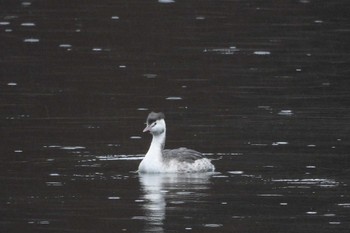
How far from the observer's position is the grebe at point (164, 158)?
1888 centimetres

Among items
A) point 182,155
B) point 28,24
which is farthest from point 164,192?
point 28,24

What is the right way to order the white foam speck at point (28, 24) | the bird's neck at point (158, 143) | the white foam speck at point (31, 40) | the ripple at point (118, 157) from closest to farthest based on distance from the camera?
the bird's neck at point (158, 143) → the ripple at point (118, 157) → the white foam speck at point (31, 40) → the white foam speck at point (28, 24)

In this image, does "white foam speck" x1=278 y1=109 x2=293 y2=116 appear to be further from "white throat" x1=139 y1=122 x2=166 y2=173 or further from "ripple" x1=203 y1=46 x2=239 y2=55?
"ripple" x1=203 y1=46 x2=239 y2=55

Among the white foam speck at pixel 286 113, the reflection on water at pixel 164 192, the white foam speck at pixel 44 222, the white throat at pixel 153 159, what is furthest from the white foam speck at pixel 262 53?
the white foam speck at pixel 44 222

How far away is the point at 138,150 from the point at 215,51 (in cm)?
992

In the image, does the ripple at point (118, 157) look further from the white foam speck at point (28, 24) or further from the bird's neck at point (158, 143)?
the white foam speck at point (28, 24)

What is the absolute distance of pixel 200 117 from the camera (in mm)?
22703

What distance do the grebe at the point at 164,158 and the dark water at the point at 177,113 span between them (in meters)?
0.15

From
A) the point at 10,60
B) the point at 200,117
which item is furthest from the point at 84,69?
the point at 200,117

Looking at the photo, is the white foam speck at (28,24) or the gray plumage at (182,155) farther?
the white foam speck at (28,24)

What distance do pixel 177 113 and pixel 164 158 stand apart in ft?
12.9

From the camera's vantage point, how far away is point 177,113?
910 inches

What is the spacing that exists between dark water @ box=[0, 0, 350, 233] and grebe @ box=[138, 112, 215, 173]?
0.15 metres

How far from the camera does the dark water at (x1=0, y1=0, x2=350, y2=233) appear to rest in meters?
16.2
